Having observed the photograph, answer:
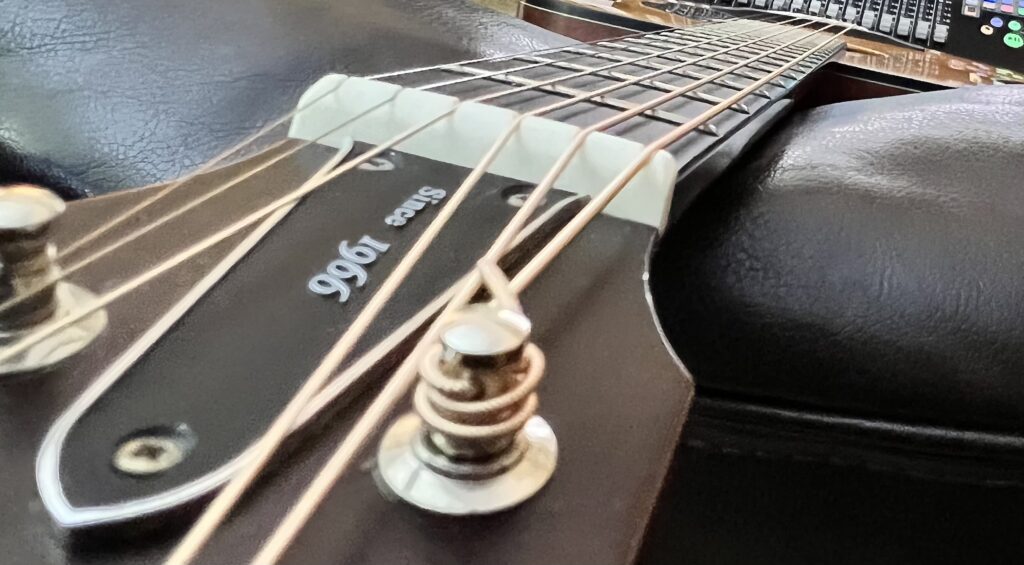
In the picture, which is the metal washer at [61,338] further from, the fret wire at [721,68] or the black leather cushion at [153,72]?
the fret wire at [721,68]

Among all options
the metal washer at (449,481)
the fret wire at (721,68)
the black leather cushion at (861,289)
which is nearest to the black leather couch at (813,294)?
the black leather cushion at (861,289)

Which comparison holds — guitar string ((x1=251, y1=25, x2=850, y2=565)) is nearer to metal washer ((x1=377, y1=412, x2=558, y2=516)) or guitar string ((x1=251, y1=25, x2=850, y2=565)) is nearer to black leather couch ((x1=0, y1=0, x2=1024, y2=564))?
metal washer ((x1=377, y1=412, x2=558, y2=516))

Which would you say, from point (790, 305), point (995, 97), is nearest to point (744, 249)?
point (790, 305)

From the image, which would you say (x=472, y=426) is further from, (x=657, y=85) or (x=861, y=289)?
(x=657, y=85)

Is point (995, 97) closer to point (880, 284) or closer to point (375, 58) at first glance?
point (880, 284)

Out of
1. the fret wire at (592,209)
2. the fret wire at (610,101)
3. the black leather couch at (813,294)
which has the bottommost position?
the black leather couch at (813,294)

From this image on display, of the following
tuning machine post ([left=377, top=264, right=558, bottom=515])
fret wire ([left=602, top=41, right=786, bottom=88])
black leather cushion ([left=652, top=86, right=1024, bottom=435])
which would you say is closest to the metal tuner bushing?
tuning machine post ([left=377, top=264, right=558, bottom=515])
